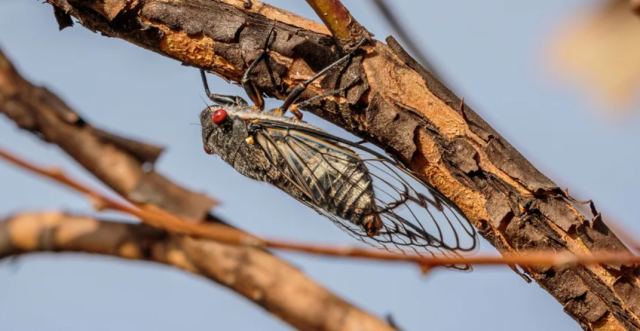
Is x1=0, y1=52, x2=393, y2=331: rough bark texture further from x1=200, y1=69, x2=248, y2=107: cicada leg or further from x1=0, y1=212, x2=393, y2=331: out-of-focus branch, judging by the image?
x1=200, y1=69, x2=248, y2=107: cicada leg

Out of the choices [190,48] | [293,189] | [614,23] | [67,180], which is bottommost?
[293,189]

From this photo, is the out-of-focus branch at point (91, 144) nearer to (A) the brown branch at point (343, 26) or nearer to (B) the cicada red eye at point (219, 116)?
(A) the brown branch at point (343, 26)

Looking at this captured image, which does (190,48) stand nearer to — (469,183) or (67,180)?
(469,183)

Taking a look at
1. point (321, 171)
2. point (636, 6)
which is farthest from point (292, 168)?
point (636, 6)

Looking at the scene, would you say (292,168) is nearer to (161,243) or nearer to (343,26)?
(343,26)

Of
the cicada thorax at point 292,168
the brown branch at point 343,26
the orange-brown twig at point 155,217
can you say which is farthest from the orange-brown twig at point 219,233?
the cicada thorax at point 292,168

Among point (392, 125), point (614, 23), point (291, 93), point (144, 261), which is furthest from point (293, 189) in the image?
point (144, 261)
